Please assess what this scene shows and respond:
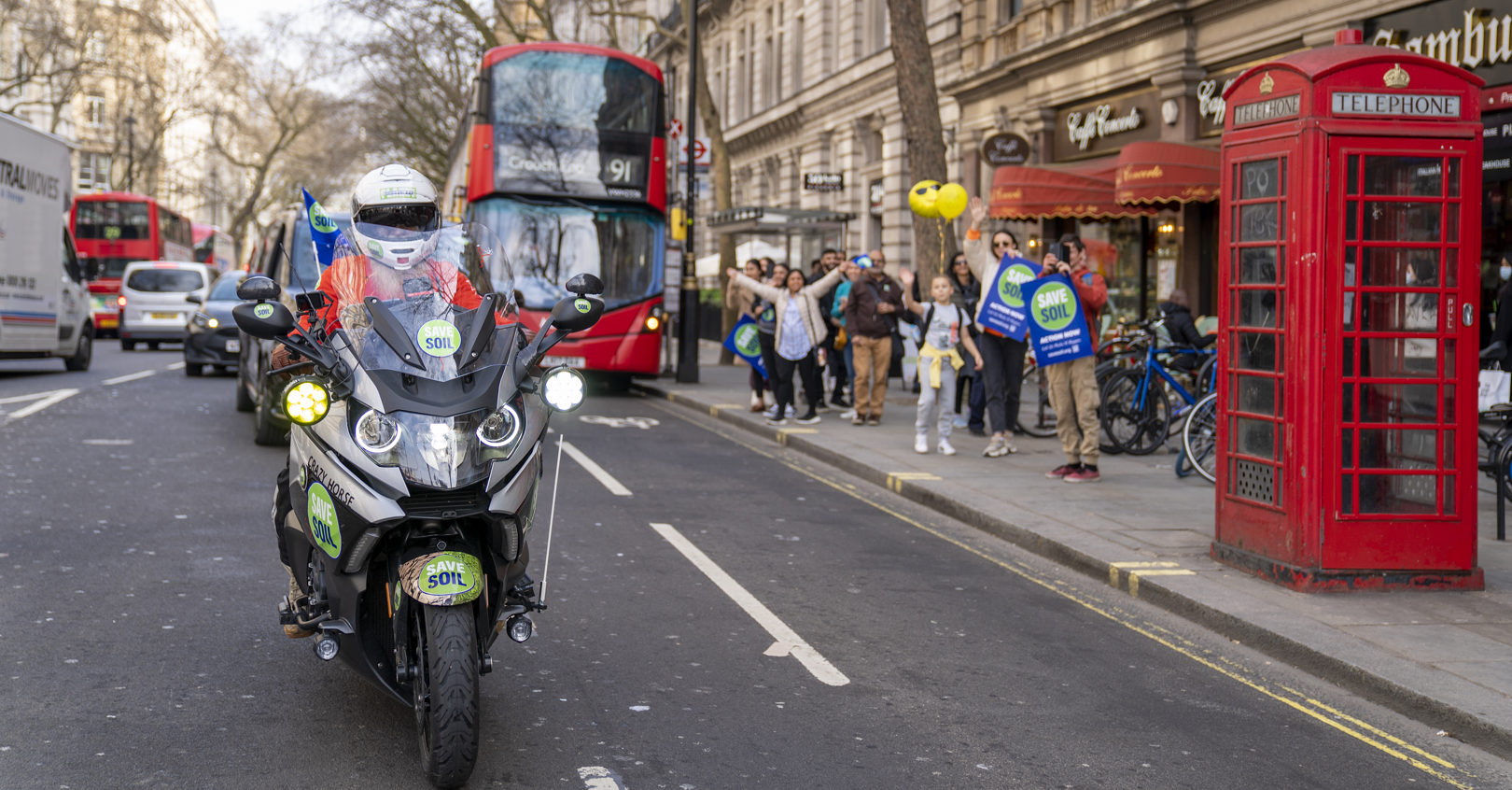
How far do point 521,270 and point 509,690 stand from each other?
47.1 feet

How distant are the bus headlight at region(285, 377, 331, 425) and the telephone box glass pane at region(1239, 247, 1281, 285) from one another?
4.86 metres

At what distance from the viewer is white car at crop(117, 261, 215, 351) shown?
99.7 ft

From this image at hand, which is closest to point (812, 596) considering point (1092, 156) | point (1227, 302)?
point (1227, 302)

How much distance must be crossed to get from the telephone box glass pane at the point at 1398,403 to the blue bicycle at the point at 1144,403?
5.52 meters

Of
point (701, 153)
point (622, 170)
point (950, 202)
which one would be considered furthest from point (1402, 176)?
point (701, 153)

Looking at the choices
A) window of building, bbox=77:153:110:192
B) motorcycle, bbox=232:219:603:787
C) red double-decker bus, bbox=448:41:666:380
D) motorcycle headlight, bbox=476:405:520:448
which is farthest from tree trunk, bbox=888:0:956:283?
window of building, bbox=77:153:110:192

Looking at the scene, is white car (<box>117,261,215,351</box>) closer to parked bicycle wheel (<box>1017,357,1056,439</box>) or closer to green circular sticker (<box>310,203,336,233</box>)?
parked bicycle wheel (<box>1017,357,1056,439</box>)

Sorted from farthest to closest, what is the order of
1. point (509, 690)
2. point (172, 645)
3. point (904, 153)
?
point (904, 153) → point (172, 645) → point (509, 690)

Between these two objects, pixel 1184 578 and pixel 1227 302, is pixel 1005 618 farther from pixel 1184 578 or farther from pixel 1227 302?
pixel 1227 302

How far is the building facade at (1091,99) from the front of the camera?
16.6m

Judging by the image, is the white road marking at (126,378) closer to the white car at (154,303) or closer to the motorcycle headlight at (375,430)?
the white car at (154,303)

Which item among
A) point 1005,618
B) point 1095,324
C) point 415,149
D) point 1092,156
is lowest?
point 1005,618

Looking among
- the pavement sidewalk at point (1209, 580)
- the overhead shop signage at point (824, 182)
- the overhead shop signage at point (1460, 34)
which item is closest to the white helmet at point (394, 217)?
the pavement sidewalk at point (1209, 580)

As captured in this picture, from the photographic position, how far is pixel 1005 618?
22.2ft
